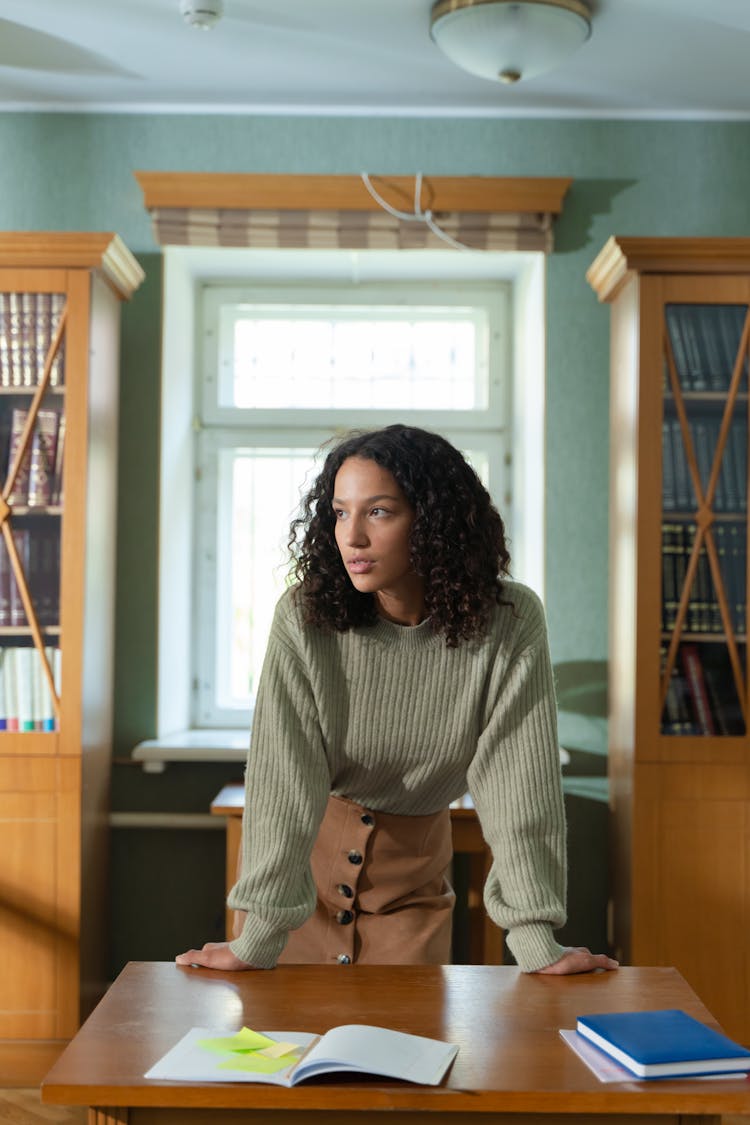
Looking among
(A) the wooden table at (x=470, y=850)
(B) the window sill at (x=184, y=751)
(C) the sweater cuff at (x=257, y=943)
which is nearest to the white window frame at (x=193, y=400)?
A: (B) the window sill at (x=184, y=751)

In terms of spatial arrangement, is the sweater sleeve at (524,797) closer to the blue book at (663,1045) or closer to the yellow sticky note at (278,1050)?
the blue book at (663,1045)

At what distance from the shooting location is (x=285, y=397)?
13.3ft

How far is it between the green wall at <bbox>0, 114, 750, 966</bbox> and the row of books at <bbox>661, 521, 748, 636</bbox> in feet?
1.42

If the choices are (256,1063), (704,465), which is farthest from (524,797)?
(704,465)

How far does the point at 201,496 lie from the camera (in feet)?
13.2

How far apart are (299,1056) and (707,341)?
2398 mm

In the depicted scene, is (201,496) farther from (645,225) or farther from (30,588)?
(645,225)

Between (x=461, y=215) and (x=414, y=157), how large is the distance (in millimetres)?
233

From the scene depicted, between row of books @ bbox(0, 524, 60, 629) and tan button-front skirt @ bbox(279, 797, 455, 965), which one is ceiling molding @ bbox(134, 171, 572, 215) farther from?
tan button-front skirt @ bbox(279, 797, 455, 965)

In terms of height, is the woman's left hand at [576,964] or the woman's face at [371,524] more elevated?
the woman's face at [371,524]

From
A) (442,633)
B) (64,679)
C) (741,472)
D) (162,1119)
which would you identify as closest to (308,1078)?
(162,1119)

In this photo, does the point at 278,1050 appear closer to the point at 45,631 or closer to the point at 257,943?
the point at 257,943

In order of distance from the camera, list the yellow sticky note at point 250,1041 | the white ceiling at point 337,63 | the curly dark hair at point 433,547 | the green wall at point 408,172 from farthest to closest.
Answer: the green wall at point 408,172 → the white ceiling at point 337,63 → the curly dark hair at point 433,547 → the yellow sticky note at point 250,1041

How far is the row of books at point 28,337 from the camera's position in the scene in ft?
10.5
